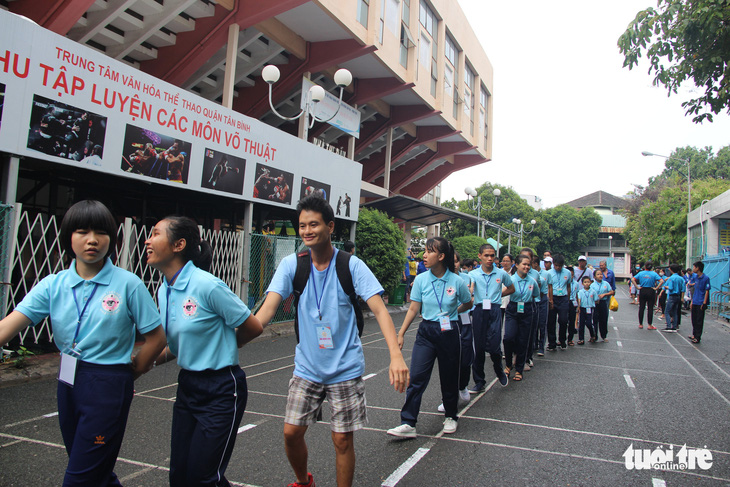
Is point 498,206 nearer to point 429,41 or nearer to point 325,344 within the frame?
point 429,41

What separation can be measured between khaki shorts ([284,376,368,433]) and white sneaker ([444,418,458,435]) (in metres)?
2.09

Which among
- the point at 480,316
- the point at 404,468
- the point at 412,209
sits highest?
the point at 412,209

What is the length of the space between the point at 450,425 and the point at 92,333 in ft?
11.3

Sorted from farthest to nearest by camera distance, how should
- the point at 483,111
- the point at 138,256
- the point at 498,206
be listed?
the point at 498,206 < the point at 483,111 < the point at 138,256

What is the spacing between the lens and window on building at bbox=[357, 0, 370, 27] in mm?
15125

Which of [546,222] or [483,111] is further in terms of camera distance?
[546,222]

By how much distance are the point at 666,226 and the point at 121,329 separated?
1556 inches

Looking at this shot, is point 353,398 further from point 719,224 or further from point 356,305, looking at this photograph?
point 719,224

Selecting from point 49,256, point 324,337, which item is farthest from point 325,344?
point 49,256

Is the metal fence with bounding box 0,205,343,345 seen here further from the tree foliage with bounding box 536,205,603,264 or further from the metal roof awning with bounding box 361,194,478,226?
the tree foliage with bounding box 536,205,603,264

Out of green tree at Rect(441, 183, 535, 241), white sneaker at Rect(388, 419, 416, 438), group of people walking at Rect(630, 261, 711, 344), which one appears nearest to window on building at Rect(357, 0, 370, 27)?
group of people walking at Rect(630, 261, 711, 344)

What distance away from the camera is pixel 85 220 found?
2387mm

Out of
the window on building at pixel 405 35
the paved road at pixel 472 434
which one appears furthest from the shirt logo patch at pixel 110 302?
the window on building at pixel 405 35

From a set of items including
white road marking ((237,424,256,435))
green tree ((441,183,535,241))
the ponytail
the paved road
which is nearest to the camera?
the ponytail
